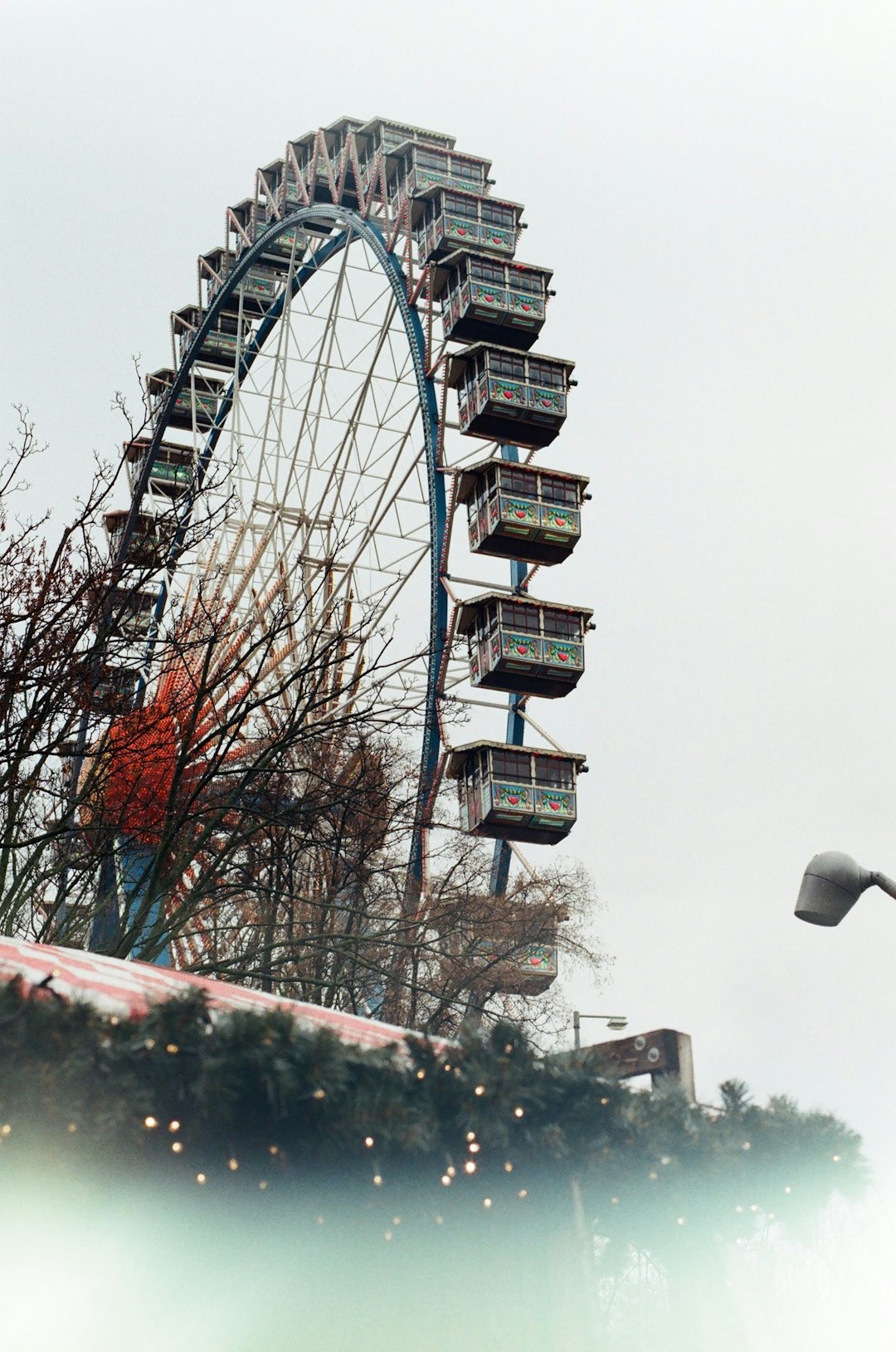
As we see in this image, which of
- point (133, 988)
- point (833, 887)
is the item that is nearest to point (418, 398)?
point (833, 887)

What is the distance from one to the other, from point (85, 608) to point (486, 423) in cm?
1191

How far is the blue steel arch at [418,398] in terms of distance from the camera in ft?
66.7

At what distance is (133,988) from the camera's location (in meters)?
4.02

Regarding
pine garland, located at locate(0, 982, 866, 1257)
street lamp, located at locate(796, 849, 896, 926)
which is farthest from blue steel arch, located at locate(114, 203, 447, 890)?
pine garland, located at locate(0, 982, 866, 1257)

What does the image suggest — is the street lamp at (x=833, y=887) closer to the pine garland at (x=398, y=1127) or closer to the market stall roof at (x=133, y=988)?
the pine garland at (x=398, y=1127)

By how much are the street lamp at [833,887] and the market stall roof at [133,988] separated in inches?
85.9

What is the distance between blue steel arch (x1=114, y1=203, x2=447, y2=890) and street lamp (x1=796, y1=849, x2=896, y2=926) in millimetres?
6172

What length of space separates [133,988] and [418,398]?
21.0 metres

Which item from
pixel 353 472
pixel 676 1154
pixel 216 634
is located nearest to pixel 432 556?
pixel 353 472

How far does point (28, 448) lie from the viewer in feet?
36.7

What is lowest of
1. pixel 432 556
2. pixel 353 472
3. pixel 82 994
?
pixel 82 994

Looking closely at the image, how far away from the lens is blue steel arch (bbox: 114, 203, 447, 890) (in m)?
20.3

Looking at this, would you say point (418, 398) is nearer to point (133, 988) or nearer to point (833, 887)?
point (833, 887)

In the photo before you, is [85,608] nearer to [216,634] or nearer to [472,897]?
[216,634]
